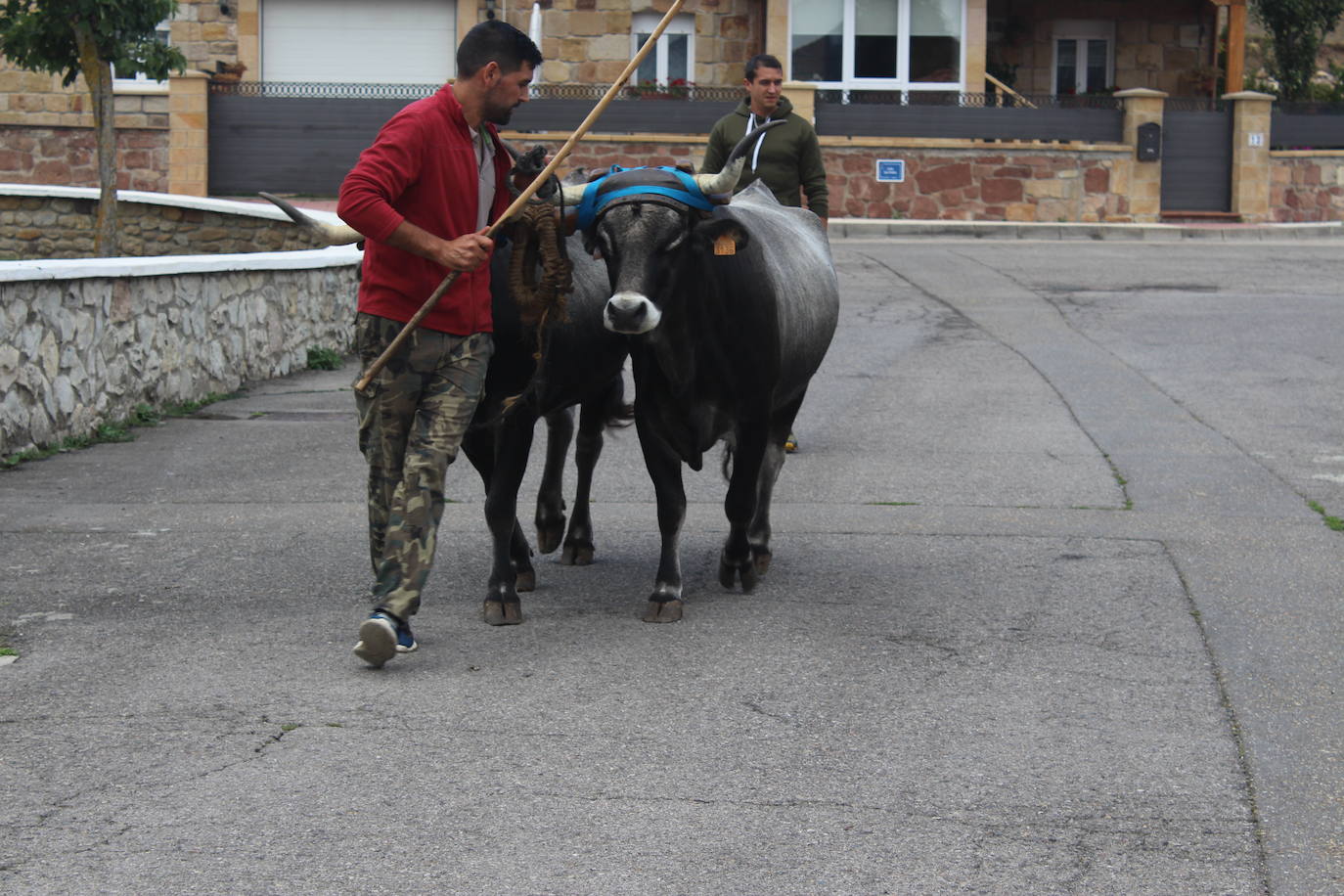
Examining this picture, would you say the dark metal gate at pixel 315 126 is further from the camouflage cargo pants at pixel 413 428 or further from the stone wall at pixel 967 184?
the camouflage cargo pants at pixel 413 428

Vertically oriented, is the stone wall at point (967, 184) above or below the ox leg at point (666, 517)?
above

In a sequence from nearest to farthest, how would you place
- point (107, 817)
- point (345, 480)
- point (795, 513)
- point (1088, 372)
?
point (107, 817) < point (795, 513) < point (345, 480) < point (1088, 372)

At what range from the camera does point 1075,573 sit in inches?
289

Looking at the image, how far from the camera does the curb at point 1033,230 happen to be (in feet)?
92.2

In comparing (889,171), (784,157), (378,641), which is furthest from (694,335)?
(889,171)

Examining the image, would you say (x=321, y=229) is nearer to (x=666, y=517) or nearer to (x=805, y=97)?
(x=666, y=517)

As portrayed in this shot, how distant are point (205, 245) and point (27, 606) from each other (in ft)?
41.3

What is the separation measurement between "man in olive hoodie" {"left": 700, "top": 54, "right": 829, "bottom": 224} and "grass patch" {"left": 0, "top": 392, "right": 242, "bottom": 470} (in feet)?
13.6

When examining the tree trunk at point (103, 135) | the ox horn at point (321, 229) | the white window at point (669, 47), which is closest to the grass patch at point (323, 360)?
the tree trunk at point (103, 135)

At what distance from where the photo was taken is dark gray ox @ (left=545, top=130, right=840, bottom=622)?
6.32 metres

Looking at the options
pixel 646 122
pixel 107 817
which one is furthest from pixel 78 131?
pixel 107 817

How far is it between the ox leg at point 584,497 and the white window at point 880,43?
25859 millimetres

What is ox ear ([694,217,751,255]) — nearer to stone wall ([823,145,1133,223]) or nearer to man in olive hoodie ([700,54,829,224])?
man in olive hoodie ([700,54,829,224])

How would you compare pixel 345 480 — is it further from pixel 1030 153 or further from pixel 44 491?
pixel 1030 153
